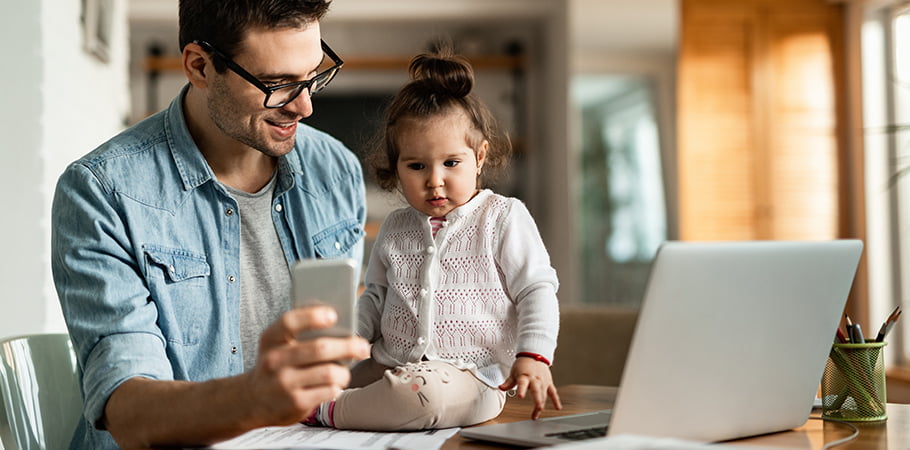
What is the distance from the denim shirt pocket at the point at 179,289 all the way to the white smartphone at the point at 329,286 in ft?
1.83

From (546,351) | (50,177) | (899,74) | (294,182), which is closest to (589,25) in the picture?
(899,74)

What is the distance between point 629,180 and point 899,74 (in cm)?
148

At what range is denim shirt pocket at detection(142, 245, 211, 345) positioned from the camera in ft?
4.39

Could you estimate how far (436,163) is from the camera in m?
1.31

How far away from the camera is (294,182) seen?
158 centimetres

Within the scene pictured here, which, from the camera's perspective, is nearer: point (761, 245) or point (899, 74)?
point (761, 245)

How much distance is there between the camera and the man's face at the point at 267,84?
1375 millimetres

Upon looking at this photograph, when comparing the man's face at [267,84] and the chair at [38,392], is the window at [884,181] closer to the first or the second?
the man's face at [267,84]

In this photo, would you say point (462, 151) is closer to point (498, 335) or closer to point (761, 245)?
point (498, 335)

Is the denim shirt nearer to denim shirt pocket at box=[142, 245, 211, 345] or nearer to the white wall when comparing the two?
denim shirt pocket at box=[142, 245, 211, 345]

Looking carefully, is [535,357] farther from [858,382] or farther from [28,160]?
[28,160]

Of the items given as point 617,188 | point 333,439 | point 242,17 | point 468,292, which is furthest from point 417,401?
point 617,188

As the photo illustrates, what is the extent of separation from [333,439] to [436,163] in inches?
17.2

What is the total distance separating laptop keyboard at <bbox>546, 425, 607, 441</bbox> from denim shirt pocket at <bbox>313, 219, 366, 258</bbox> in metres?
0.67
